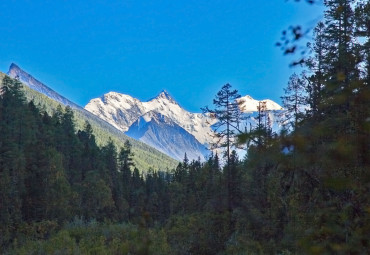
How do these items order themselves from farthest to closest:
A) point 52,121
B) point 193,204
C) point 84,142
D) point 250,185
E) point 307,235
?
point 84,142
point 52,121
point 193,204
point 250,185
point 307,235

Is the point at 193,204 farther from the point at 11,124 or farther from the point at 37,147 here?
the point at 11,124

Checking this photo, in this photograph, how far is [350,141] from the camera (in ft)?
6.77

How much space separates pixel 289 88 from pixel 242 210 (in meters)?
9.98

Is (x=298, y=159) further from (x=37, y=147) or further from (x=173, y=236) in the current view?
(x=37, y=147)

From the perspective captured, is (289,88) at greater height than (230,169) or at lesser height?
greater

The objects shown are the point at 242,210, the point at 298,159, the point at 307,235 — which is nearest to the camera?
the point at 298,159

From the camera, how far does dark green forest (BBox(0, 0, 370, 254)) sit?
2.10 metres

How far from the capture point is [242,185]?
1144 inches

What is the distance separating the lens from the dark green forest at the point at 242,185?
6.88 ft

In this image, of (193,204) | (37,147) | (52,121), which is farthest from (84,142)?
(37,147)

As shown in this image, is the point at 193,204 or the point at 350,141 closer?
the point at 350,141

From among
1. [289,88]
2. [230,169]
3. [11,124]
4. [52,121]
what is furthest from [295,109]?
[52,121]

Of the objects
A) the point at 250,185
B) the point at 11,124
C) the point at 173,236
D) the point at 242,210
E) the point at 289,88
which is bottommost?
the point at 173,236

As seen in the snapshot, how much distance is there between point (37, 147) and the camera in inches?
1444
